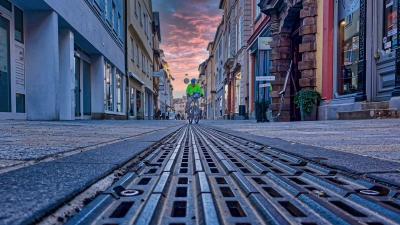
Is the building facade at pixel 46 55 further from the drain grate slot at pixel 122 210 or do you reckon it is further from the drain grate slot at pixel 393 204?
the drain grate slot at pixel 393 204

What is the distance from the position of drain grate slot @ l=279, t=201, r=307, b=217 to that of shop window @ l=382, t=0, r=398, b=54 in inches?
264

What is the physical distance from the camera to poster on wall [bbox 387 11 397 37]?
5.91 metres

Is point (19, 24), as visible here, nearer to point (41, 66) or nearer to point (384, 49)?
point (41, 66)

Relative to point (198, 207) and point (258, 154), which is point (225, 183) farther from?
point (258, 154)

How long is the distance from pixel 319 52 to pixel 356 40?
1076 mm

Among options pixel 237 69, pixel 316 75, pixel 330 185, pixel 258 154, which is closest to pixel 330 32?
pixel 316 75

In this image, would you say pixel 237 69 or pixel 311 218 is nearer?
pixel 311 218

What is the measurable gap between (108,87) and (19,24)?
252 inches

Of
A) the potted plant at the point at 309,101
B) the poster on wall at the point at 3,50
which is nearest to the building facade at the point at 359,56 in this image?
the potted plant at the point at 309,101

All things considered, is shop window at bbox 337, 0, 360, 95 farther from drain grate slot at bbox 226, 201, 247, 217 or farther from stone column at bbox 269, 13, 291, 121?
drain grate slot at bbox 226, 201, 247, 217

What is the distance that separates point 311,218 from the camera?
716mm

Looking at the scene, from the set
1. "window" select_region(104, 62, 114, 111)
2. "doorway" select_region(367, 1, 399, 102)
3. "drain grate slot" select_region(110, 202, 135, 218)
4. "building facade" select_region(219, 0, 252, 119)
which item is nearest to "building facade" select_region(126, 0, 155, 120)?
"window" select_region(104, 62, 114, 111)

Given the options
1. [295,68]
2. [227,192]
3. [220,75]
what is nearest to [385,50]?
[295,68]

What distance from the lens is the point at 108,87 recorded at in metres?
13.1
